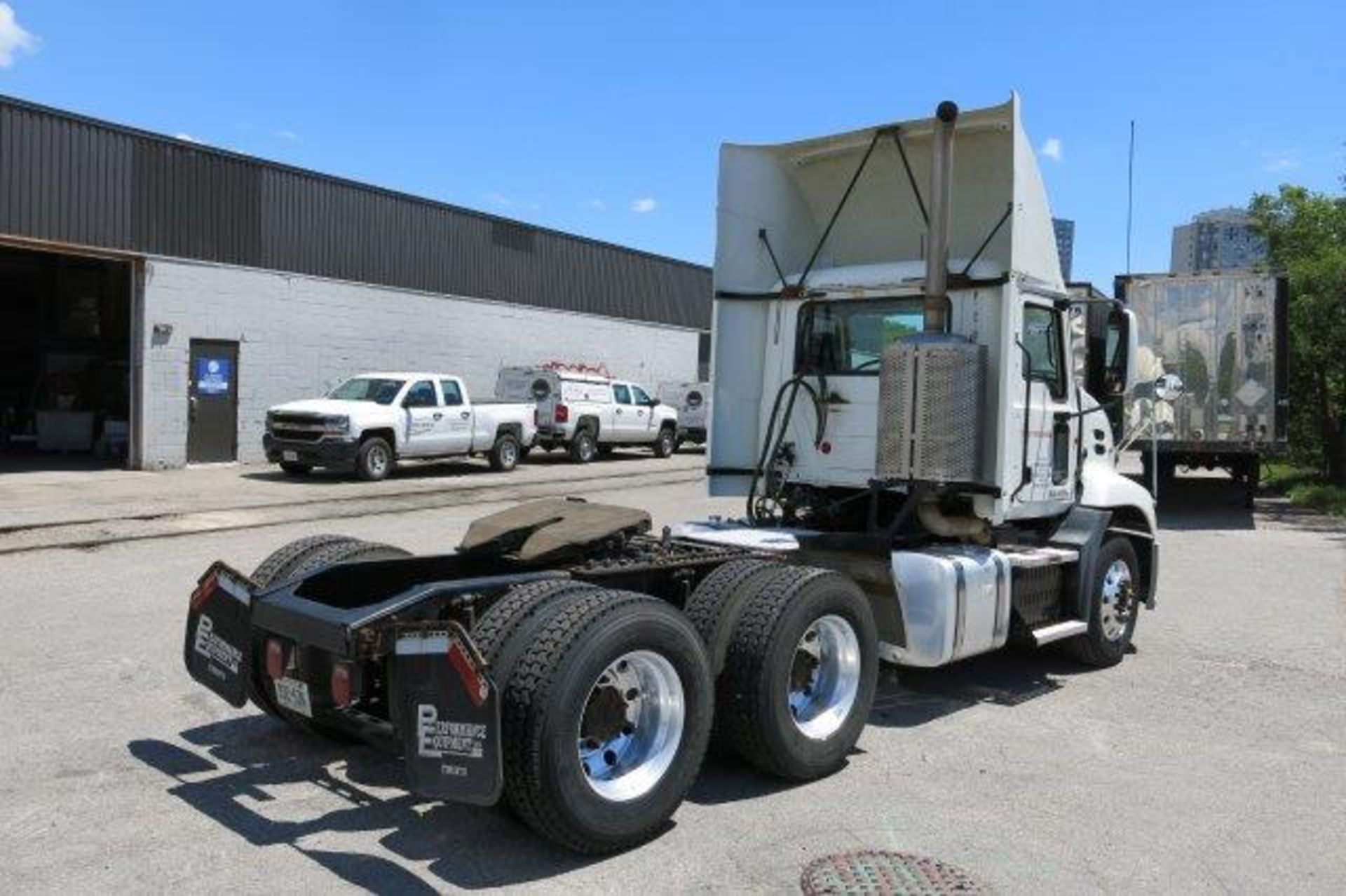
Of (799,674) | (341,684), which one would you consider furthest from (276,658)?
(799,674)

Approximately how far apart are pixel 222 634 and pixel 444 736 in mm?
1509

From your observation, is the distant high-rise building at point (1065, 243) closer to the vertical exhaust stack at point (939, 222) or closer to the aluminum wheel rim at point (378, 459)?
the vertical exhaust stack at point (939, 222)

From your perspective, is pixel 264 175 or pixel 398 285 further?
pixel 398 285

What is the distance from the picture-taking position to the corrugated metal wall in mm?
19469

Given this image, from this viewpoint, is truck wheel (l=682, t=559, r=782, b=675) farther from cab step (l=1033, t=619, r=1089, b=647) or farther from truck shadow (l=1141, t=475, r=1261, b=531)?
truck shadow (l=1141, t=475, r=1261, b=531)

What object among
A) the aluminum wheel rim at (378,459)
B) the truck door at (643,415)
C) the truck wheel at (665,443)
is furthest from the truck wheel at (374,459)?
the truck wheel at (665,443)

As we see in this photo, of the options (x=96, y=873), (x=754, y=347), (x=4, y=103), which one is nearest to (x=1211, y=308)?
(x=754, y=347)

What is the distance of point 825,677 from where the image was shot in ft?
18.3

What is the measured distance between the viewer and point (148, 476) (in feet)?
65.6

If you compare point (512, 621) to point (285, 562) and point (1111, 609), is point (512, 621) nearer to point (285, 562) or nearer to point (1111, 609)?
point (285, 562)

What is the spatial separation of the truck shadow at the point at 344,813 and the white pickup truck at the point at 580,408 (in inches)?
807

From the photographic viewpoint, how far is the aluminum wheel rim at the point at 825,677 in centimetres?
538

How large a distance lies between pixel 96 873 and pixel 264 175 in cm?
2174

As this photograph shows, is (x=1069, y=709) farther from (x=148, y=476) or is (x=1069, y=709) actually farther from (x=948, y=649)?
(x=148, y=476)
